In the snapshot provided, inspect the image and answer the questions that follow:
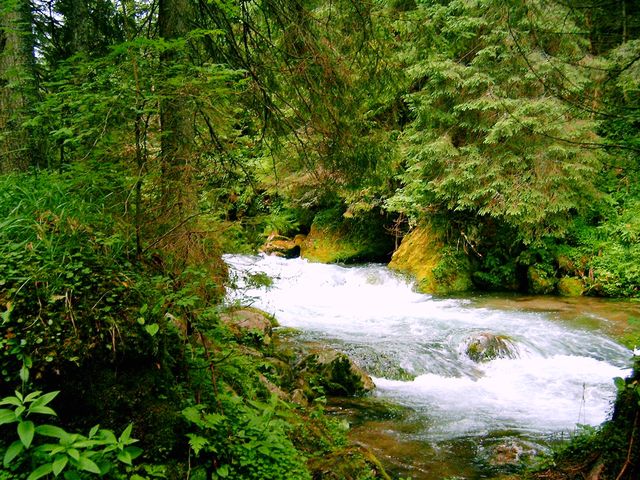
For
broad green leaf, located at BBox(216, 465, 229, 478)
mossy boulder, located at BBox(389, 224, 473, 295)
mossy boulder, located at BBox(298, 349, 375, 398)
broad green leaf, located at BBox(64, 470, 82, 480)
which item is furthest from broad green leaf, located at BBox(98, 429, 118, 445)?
mossy boulder, located at BBox(389, 224, 473, 295)

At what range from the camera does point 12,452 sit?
1.69 m

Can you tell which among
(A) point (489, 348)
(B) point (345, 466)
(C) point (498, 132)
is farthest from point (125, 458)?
(C) point (498, 132)

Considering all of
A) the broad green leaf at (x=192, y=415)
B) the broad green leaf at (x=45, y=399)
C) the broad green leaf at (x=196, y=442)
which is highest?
the broad green leaf at (x=45, y=399)

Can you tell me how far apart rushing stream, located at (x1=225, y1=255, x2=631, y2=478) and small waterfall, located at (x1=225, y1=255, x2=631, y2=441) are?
0.02 metres

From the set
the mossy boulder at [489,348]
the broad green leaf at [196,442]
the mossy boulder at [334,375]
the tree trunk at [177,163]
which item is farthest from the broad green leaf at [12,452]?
the mossy boulder at [489,348]

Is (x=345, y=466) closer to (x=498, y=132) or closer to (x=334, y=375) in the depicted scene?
(x=334, y=375)

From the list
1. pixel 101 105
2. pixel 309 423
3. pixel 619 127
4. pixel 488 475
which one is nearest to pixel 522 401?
pixel 488 475

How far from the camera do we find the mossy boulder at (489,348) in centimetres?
784

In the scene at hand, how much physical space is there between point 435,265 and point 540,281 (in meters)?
2.99

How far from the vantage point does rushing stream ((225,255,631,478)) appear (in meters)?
5.56

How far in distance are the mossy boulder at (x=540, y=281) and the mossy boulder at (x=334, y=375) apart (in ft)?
26.3

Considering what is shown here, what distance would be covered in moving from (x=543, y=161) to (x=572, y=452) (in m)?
9.52

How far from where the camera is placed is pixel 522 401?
6484 millimetres

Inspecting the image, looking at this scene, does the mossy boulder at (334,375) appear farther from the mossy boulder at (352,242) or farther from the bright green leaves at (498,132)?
the mossy boulder at (352,242)
